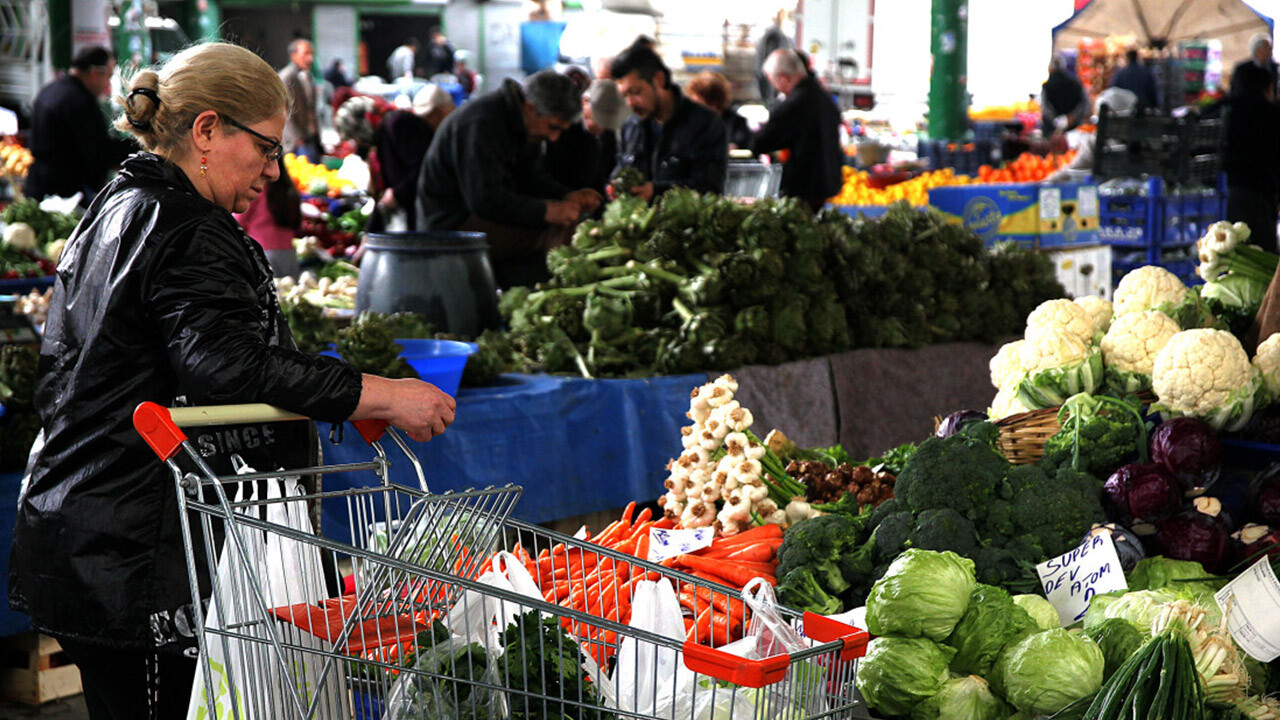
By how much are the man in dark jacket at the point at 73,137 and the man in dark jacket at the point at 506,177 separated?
282 cm

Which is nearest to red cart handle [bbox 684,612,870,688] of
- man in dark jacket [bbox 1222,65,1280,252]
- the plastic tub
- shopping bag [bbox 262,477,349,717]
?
shopping bag [bbox 262,477,349,717]

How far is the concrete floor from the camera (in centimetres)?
372

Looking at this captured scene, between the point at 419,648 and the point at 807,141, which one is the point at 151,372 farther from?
the point at 807,141

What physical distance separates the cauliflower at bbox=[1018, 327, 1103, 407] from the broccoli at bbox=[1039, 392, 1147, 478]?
0.19m

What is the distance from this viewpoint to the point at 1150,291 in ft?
10.5

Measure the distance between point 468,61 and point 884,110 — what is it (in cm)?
869

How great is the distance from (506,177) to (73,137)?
356cm

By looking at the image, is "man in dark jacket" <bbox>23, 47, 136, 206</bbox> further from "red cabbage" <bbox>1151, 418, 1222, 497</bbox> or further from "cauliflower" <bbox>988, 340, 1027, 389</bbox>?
"red cabbage" <bbox>1151, 418, 1222, 497</bbox>

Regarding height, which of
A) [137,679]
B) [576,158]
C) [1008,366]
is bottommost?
[137,679]

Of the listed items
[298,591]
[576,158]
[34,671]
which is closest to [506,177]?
[576,158]

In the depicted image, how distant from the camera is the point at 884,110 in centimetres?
2428

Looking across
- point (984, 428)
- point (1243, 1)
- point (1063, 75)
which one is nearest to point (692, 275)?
point (984, 428)

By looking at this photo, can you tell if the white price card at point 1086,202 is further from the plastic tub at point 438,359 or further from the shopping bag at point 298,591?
the shopping bag at point 298,591

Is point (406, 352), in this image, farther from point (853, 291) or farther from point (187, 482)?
point (187, 482)
